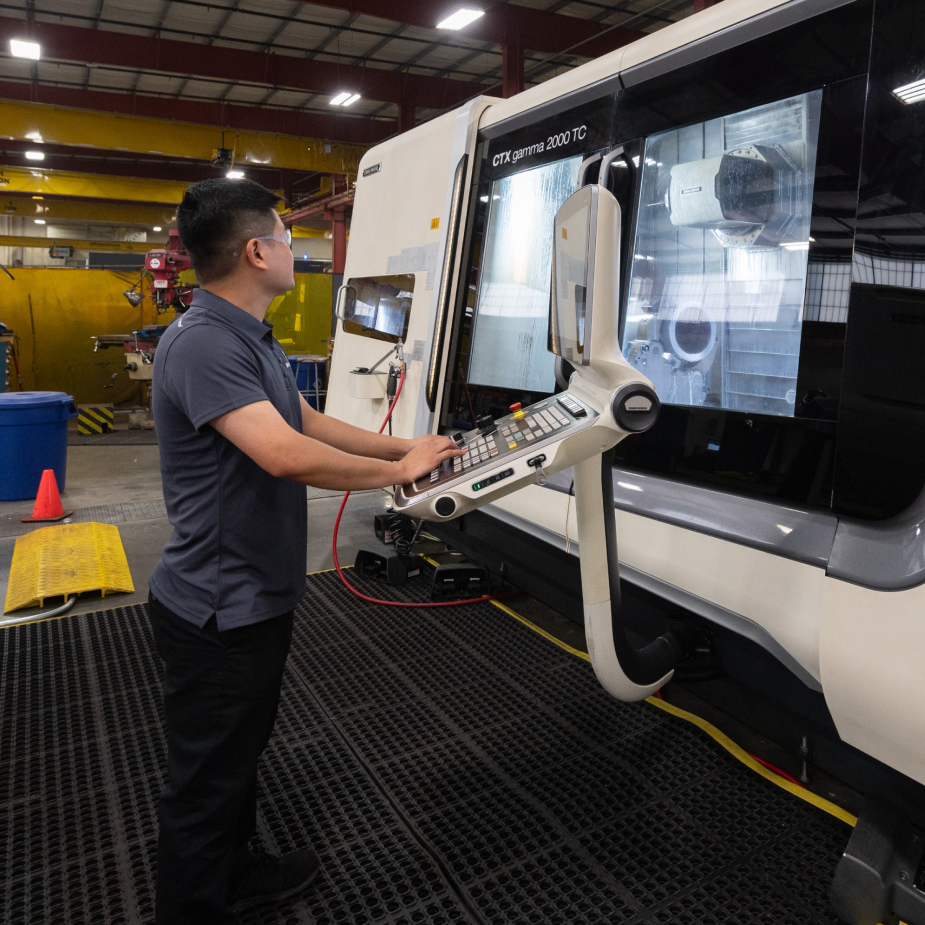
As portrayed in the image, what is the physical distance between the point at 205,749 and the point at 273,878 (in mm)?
467

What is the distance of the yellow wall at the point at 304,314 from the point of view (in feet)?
32.2

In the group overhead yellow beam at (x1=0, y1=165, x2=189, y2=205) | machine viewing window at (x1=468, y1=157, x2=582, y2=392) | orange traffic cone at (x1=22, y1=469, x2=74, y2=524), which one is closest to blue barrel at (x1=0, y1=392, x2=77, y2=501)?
orange traffic cone at (x1=22, y1=469, x2=74, y2=524)

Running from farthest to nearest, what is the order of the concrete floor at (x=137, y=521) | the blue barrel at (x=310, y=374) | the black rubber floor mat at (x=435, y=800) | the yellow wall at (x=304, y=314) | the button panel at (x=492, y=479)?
the yellow wall at (x=304, y=314) → the blue barrel at (x=310, y=374) → the concrete floor at (x=137, y=521) → the black rubber floor mat at (x=435, y=800) → the button panel at (x=492, y=479)

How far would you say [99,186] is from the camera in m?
15.5

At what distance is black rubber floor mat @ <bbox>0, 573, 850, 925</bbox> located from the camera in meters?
1.63

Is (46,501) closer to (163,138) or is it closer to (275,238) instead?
(275,238)

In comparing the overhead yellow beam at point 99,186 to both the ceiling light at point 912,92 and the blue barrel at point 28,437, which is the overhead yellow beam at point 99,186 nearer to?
the blue barrel at point 28,437

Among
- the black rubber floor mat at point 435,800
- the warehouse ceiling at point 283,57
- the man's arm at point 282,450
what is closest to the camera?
the man's arm at point 282,450

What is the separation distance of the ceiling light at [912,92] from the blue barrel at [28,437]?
5178mm

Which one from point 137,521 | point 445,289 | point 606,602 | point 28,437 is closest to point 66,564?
point 137,521

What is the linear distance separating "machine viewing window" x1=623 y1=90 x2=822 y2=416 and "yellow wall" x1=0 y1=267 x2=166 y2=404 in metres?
9.42

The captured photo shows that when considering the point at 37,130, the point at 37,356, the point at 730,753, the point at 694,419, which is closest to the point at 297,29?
the point at 37,130

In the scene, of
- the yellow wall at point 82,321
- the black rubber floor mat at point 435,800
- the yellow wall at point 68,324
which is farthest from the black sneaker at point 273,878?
the yellow wall at point 68,324

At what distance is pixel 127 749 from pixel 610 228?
203 centimetres
